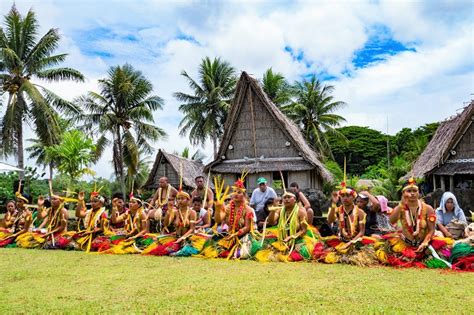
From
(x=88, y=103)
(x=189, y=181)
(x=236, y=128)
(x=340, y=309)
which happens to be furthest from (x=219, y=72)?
(x=340, y=309)

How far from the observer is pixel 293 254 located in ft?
19.9

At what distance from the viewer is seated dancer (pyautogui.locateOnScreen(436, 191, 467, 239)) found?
6250 millimetres

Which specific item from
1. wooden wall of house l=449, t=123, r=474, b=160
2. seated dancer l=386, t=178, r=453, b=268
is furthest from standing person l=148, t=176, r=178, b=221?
wooden wall of house l=449, t=123, r=474, b=160

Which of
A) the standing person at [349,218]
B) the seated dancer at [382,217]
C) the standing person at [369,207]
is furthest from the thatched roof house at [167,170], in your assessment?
the standing person at [349,218]

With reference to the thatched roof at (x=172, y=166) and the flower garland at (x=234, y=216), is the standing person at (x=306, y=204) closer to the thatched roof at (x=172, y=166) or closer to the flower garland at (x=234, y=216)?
the flower garland at (x=234, y=216)

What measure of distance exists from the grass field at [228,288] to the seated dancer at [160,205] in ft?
7.14

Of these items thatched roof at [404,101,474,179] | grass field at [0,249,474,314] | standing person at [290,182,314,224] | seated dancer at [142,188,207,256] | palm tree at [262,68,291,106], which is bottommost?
grass field at [0,249,474,314]

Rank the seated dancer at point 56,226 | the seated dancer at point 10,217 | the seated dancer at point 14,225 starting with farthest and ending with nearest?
1. the seated dancer at point 10,217
2. the seated dancer at point 14,225
3. the seated dancer at point 56,226

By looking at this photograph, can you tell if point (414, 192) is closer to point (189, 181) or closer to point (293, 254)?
point (293, 254)

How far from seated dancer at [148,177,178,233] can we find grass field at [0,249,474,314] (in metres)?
2.18

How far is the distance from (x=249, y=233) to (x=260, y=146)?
975 centimetres

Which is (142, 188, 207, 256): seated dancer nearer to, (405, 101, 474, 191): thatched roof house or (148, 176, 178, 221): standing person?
(148, 176, 178, 221): standing person

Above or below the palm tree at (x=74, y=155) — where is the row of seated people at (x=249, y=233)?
below

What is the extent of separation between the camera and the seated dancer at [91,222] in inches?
307
